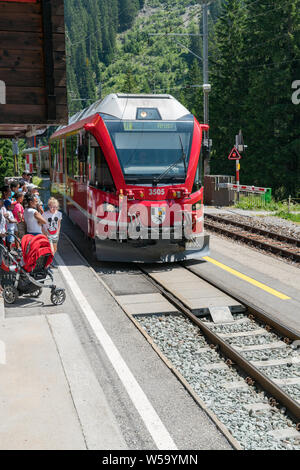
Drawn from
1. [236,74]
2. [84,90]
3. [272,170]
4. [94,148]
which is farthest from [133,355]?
[84,90]

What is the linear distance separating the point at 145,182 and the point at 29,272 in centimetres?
375

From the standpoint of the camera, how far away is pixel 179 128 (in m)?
12.2

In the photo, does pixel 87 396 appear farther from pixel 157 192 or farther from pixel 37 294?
pixel 157 192

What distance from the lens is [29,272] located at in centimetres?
912

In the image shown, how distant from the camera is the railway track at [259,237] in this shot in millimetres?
13859

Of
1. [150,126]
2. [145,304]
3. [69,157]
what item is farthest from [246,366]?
[69,157]

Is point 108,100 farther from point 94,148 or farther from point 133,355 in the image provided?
point 133,355

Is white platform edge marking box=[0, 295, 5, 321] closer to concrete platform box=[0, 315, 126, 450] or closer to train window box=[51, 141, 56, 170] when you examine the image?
concrete platform box=[0, 315, 126, 450]

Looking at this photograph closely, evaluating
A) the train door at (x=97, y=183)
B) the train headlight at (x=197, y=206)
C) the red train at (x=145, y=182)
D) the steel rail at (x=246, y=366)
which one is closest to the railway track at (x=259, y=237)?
the red train at (x=145, y=182)

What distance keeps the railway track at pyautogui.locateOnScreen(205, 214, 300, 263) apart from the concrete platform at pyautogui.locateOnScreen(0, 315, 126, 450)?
297 inches

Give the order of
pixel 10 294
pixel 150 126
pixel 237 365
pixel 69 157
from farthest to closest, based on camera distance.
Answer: pixel 69 157, pixel 150 126, pixel 10 294, pixel 237 365

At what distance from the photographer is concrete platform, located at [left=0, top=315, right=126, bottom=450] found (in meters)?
4.81

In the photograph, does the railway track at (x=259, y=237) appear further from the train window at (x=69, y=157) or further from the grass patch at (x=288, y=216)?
the train window at (x=69, y=157)

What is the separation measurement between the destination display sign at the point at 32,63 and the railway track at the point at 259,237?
6.96 meters
